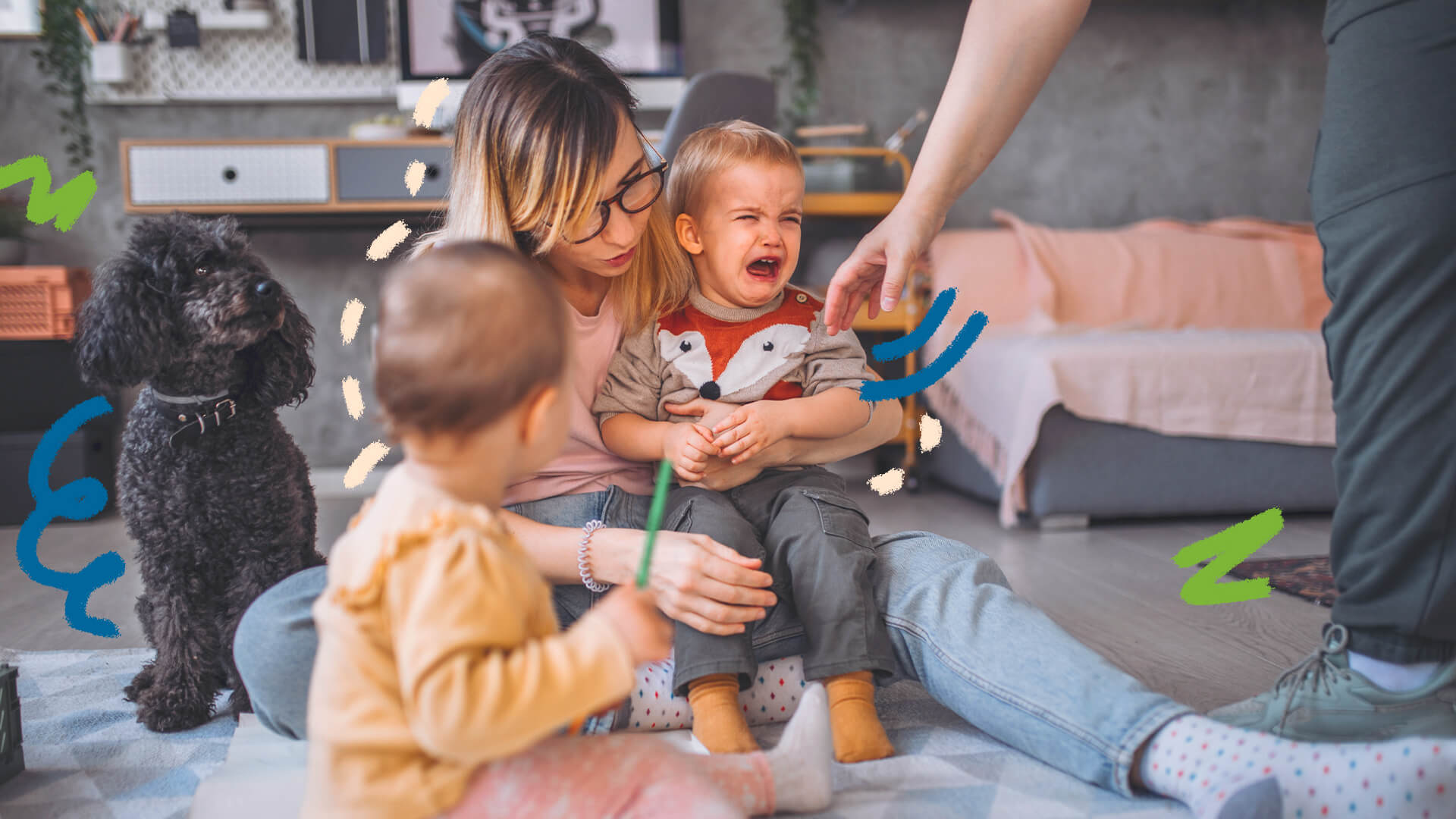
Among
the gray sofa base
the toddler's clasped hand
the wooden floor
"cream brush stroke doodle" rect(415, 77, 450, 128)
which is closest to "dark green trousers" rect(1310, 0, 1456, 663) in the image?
the wooden floor

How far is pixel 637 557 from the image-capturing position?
1.01 metres

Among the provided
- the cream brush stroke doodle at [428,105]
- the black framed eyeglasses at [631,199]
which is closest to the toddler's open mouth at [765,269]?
the black framed eyeglasses at [631,199]

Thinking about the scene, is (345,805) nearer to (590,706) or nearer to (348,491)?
(590,706)

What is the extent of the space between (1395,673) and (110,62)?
3496 mm

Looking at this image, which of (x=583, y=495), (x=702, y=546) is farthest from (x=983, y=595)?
(x=583, y=495)

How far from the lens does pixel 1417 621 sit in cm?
85

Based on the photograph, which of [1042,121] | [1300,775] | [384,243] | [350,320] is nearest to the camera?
[1300,775]

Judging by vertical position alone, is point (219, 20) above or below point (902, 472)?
above

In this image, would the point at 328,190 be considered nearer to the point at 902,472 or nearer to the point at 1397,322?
the point at 902,472

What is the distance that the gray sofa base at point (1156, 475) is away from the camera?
7.65 ft

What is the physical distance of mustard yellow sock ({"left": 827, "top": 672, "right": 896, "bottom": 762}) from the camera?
100cm

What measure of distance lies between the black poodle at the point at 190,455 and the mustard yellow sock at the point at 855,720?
692mm

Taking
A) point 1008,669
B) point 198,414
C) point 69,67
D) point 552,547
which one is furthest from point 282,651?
point 69,67

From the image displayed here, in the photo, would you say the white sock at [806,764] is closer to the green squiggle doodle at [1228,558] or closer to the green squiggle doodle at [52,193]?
the green squiggle doodle at [1228,558]
